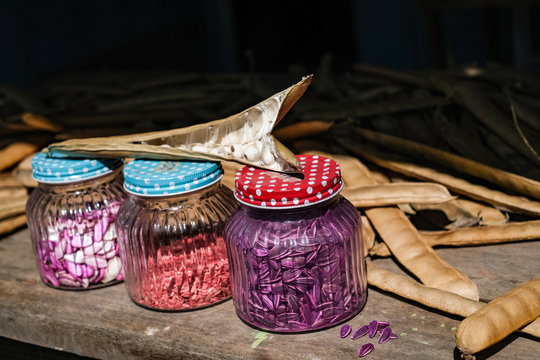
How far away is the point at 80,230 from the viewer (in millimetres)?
1389

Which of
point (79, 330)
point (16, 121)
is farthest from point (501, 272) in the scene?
point (16, 121)

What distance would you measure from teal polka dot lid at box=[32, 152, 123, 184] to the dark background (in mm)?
1940

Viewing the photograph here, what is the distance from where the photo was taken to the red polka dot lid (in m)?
1.10

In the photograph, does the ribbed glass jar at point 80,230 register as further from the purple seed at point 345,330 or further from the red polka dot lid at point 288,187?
the purple seed at point 345,330

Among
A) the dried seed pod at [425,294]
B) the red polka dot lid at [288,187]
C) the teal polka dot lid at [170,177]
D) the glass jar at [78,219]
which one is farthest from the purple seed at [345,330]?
the glass jar at [78,219]

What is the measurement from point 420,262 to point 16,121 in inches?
59.4

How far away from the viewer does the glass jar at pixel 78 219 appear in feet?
4.55

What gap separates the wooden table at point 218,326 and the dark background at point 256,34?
1734 mm

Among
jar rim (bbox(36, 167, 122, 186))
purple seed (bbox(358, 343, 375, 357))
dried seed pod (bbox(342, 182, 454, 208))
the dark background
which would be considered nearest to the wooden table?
purple seed (bbox(358, 343, 375, 357))

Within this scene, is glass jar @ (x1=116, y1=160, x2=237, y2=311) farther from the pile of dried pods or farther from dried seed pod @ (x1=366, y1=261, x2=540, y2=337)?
dried seed pod @ (x1=366, y1=261, x2=540, y2=337)

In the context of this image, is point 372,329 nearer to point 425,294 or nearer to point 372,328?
point 372,328

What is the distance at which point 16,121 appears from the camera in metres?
2.19

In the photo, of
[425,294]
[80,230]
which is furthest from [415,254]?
[80,230]

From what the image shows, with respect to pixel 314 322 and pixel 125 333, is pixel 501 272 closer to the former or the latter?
pixel 314 322
